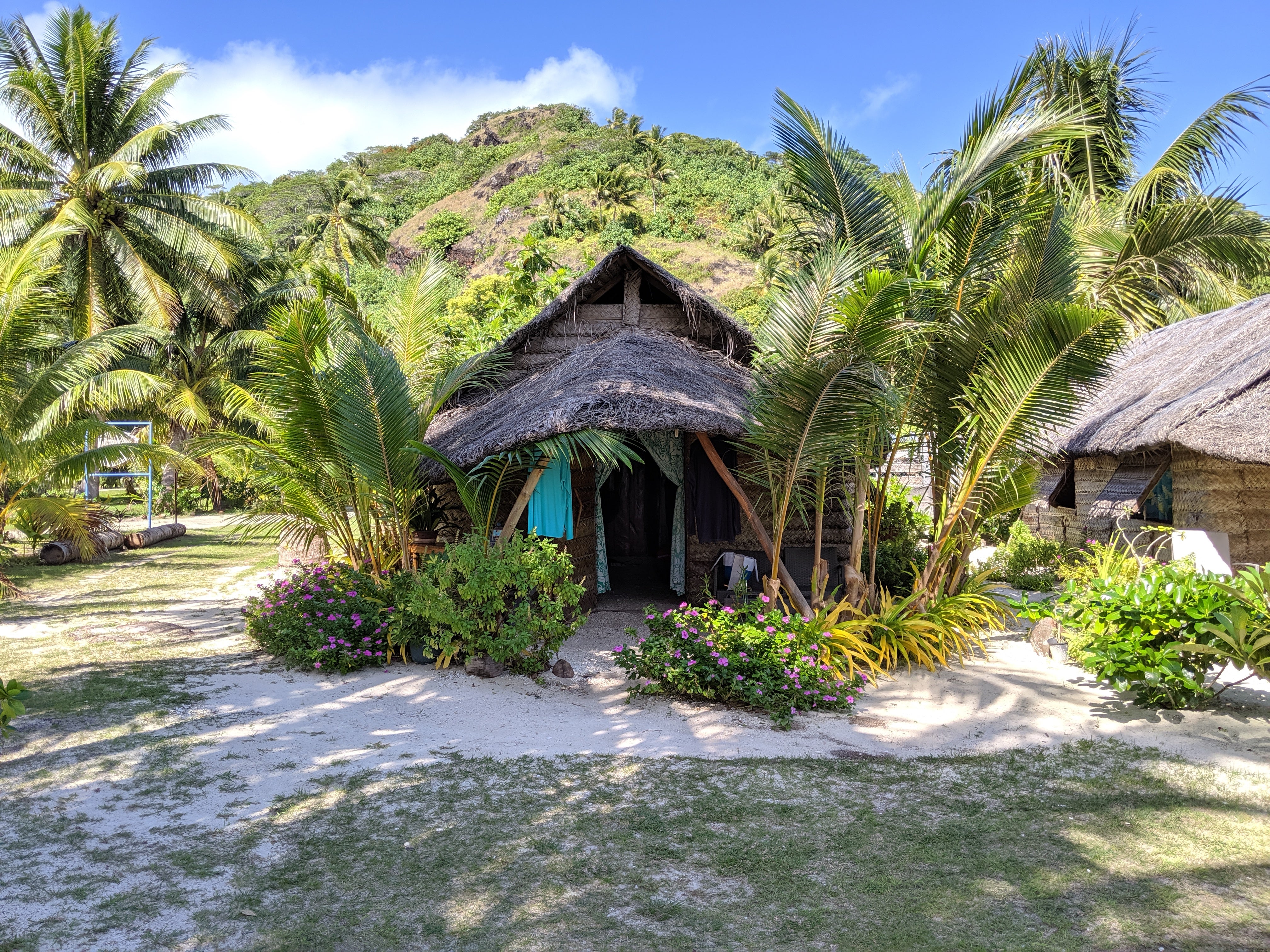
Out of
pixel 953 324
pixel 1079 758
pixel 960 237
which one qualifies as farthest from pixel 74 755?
pixel 960 237

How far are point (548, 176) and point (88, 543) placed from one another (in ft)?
176

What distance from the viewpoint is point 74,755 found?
497 cm

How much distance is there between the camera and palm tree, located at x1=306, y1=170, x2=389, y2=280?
33.8m

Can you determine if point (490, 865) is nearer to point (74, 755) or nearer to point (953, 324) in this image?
point (74, 755)

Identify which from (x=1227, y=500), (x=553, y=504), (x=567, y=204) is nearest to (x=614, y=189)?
(x=567, y=204)

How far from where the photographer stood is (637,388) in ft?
23.8

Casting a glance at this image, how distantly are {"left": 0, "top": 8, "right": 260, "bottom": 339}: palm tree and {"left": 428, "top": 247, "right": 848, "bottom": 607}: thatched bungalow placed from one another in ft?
41.4

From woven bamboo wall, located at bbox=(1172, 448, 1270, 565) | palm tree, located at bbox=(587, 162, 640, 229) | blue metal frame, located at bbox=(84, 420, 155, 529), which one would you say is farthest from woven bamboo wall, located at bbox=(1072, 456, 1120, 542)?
palm tree, located at bbox=(587, 162, 640, 229)

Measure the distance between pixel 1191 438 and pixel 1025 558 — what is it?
183 inches

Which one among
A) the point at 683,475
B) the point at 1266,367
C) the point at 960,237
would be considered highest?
the point at 960,237

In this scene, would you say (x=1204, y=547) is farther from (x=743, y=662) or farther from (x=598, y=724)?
(x=598, y=724)

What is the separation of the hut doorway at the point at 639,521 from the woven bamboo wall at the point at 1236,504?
6.56 metres

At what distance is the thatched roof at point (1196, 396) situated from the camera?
756cm

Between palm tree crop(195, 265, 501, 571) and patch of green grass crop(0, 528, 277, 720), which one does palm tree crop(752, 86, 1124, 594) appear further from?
patch of green grass crop(0, 528, 277, 720)
